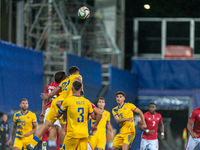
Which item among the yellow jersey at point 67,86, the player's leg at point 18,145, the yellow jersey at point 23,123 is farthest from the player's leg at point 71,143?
the yellow jersey at point 23,123

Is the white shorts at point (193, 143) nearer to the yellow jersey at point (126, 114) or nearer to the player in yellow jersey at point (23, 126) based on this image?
the yellow jersey at point (126, 114)

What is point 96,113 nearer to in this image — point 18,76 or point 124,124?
point 124,124

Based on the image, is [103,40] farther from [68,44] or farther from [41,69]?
[41,69]

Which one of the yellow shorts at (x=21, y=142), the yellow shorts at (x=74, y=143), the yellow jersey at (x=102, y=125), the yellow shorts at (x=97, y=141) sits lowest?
the yellow shorts at (x=97, y=141)

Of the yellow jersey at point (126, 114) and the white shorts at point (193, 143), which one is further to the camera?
the yellow jersey at point (126, 114)

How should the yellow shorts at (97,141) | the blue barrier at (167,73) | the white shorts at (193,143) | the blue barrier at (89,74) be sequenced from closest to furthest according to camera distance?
the white shorts at (193,143)
the yellow shorts at (97,141)
the blue barrier at (89,74)
the blue barrier at (167,73)

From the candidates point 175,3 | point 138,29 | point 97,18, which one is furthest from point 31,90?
point 138,29

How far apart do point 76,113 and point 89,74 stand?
11.4m

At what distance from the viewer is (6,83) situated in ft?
49.9

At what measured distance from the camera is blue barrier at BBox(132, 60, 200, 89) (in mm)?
27297

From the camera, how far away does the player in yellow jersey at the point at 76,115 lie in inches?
365

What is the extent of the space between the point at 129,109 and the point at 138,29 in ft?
69.0

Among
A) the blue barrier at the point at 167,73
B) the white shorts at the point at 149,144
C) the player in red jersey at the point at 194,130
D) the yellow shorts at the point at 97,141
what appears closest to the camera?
the player in red jersey at the point at 194,130

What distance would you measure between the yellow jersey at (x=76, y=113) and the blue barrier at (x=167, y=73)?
18684 millimetres
